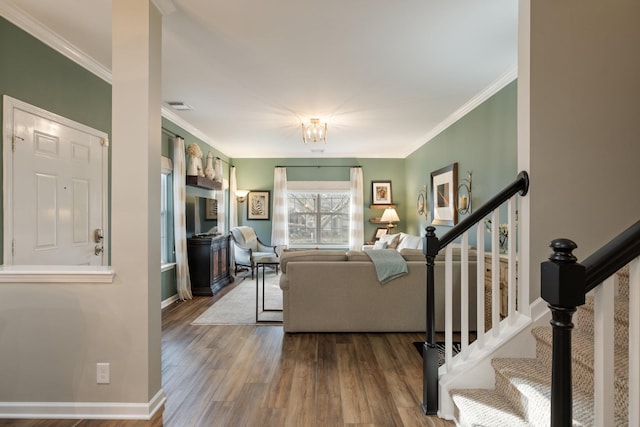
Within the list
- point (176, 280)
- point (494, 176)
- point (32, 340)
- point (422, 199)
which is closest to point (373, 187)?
point (422, 199)

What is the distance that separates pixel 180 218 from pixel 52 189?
7.00 ft

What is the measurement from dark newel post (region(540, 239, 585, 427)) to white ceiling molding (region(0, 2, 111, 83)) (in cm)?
344

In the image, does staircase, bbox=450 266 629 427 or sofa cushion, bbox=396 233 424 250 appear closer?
staircase, bbox=450 266 629 427

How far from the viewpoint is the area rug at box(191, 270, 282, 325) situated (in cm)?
404

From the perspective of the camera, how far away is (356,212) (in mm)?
7793

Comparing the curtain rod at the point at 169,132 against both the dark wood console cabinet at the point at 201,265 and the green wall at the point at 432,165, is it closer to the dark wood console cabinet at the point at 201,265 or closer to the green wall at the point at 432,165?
the dark wood console cabinet at the point at 201,265

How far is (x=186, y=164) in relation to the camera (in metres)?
5.39

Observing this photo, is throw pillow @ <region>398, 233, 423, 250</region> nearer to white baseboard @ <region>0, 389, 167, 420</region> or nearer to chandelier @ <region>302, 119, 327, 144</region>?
chandelier @ <region>302, 119, 327, 144</region>

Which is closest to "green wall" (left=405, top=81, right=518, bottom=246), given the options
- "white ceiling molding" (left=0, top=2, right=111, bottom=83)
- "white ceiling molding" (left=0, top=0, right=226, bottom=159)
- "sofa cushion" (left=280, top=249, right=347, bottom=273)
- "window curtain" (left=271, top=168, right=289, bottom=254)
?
"sofa cushion" (left=280, top=249, right=347, bottom=273)

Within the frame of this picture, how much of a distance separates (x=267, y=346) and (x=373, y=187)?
5.35 meters

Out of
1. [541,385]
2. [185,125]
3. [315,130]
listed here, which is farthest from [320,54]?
[185,125]

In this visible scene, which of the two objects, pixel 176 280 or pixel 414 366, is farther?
pixel 176 280

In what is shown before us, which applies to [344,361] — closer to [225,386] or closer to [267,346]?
[267,346]

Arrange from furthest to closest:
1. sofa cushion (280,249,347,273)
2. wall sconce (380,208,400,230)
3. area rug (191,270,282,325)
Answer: wall sconce (380,208,400,230) < area rug (191,270,282,325) < sofa cushion (280,249,347,273)
